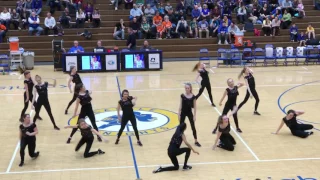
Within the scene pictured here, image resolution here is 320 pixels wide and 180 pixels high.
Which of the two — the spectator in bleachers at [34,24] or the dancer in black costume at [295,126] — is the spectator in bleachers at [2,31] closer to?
the spectator in bleachers at [34,24]

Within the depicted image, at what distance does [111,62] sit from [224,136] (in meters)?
14.7

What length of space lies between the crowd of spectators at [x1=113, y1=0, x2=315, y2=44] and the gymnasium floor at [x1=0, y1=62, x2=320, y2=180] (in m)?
8.86

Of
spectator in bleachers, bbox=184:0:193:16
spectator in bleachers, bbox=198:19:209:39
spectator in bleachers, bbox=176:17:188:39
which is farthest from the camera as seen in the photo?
spectator in bleachers, bbox=184:0:193:16

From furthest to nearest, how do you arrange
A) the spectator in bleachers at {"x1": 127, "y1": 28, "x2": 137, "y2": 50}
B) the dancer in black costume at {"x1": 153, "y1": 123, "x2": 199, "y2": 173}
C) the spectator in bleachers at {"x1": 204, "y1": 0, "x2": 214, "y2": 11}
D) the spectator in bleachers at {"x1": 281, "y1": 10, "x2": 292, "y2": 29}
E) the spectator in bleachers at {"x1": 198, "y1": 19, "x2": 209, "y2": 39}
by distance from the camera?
the spectator in bleachers at {"x1": 204, "y1": 0, "x2": 214, "y2": 11} → the spectator in bleachers at {"x1": 281, "y1": 10, "x2": 292, "y2": 29} → the spectator in bleachers at {"x1": 198, "y1": 19, "x2": 209, "y2": 39} → the spectator in bleachers at {"x1": 127, "y1": 28, "x2": 137, "y2": 50} → the dancer in black costume at {"x1": 153, "y1": 123, "x2": 199, "y2": 173}

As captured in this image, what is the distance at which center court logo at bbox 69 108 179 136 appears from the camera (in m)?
16.4

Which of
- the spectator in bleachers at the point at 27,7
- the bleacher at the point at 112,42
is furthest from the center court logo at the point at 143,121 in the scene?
the spectator in bleachers at the point at 27,7

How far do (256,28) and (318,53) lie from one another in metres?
5.64

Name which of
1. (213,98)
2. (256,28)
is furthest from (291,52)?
(213,98)

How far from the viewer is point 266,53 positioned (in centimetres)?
2975

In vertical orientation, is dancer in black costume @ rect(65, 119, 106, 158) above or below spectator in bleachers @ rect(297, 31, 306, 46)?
below

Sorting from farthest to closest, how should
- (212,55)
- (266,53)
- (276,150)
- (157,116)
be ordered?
(212,55)
(266,53)
(157,116)
(276,150)

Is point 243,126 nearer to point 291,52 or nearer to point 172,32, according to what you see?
point 291,52

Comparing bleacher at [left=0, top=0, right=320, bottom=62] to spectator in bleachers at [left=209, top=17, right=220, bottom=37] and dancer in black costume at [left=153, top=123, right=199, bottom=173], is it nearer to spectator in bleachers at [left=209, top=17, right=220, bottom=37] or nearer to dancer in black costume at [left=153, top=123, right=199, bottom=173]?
spectator in bleachers at [left=209, top=17, right=220, bottom=37]

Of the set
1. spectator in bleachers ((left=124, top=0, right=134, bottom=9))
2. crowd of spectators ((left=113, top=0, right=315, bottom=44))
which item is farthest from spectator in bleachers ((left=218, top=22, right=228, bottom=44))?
spectator in bleachers ((left=124, top=0, right=134, bottom=9))
